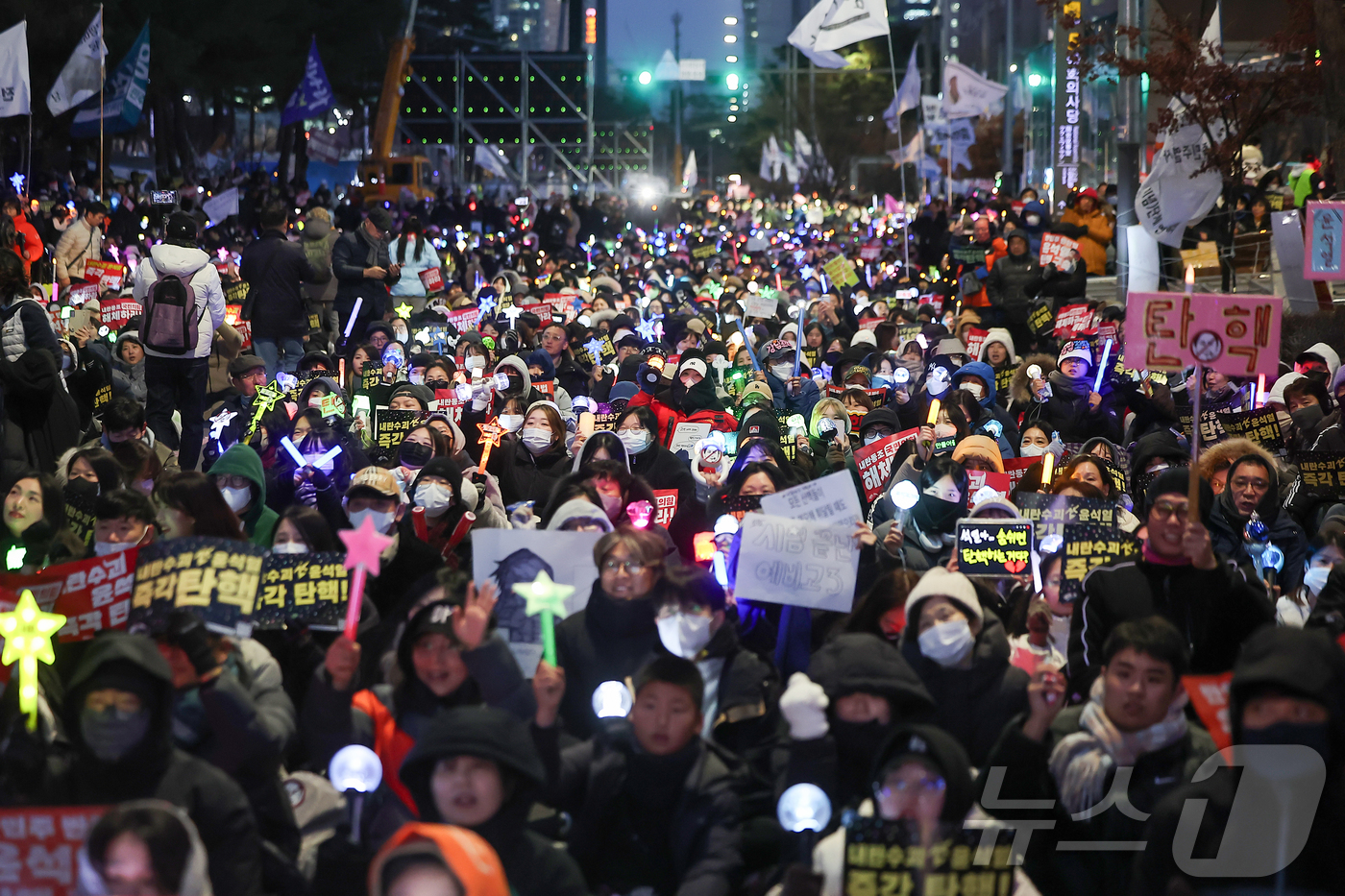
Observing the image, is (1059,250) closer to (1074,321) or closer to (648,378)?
(1074,321)

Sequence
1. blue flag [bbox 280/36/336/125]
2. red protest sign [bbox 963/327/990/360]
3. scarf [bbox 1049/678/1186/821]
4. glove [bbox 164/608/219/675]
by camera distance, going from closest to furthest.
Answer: scarf [bbox 1049/678/1186/821] < glove [bbox 164/608/219/675] < red protest sign [bbox 963/327/990/360] < blue flag [bbox 280/36/336/125]

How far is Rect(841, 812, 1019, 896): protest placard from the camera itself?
12.2 ft

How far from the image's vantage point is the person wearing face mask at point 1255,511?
720 cm

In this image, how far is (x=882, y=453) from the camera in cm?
879

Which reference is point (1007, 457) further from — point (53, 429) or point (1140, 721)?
point (53, 429)

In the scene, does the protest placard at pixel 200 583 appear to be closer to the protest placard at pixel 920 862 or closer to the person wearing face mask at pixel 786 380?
the protest placard at pixel 920 862

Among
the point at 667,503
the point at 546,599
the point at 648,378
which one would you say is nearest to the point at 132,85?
the point at 648,378

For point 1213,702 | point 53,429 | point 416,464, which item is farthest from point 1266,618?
point 53,429

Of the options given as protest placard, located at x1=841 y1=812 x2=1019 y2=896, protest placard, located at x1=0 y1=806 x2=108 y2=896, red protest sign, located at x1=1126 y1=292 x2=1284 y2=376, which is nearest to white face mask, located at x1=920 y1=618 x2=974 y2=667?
protest placard, located at x1=841 y1=812 x2=1019 y2=896

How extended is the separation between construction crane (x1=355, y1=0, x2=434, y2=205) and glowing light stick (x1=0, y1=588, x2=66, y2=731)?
30820 mm

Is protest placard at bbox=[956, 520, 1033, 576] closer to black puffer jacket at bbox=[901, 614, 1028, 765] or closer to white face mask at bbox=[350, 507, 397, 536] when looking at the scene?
black puffer jacket at bbox=[901, 614, 1028, 765]

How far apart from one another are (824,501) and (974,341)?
26.5ft

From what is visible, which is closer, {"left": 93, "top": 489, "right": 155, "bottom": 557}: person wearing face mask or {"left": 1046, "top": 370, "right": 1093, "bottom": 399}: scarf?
{"left": 93, "top": 489, "right": 155, "bottom": 557}: person wearing face mask

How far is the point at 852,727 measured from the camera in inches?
178
